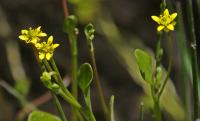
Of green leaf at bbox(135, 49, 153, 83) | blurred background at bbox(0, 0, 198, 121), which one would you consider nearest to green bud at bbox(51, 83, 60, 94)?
green leaf at bbox(135, 49, 153, 83)

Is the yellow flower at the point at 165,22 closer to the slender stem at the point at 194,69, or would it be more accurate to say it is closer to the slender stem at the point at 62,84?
the slender stem at the point at 194,69

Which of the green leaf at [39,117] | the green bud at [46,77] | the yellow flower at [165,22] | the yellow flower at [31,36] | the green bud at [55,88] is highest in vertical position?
the yellow flower at [31,36]

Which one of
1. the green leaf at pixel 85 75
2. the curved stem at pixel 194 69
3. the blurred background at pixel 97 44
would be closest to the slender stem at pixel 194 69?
the curved stem at pixel 194 69

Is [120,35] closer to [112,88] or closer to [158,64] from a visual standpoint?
[112,88]

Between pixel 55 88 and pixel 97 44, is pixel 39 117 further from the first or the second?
pixel 97 44

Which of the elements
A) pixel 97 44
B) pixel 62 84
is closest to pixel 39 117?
pixel 62 84

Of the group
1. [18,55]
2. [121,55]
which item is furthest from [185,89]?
[18,55]
